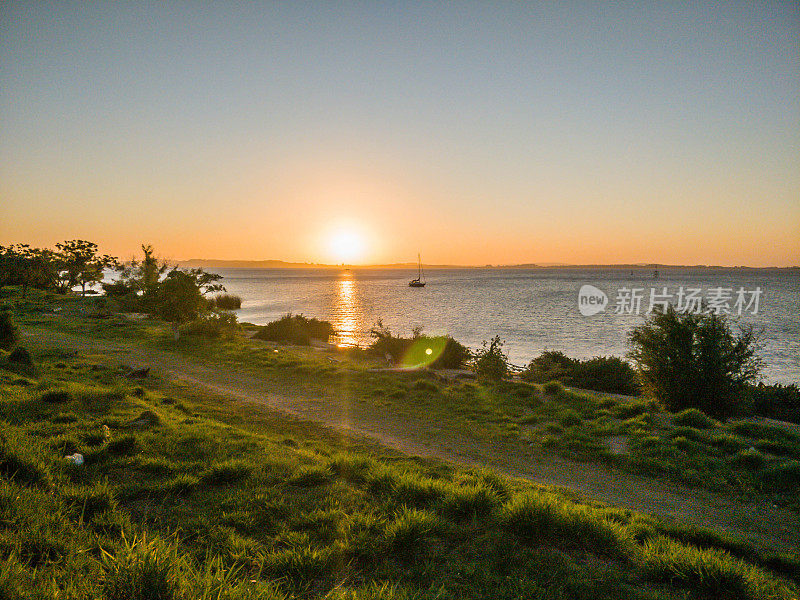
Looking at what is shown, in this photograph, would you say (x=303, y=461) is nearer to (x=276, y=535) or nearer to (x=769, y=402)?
(x=276, y=535)

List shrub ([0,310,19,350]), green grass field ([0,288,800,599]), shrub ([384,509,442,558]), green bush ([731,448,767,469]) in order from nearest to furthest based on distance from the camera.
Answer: green grass field ([0,288,800,599])
shrub ([384,509,442,558])
green bush ([731,448,767,469])
shrub ([0,310,19,350])

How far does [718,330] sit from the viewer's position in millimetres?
14695

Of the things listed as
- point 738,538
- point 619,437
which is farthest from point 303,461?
point 619,437

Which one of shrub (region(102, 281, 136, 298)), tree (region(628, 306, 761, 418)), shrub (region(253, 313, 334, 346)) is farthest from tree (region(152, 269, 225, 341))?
tree (region(628, 306, 761, 418))

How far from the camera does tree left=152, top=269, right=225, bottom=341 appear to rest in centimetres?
2514

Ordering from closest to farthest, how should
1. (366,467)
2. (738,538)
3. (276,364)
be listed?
1. (738,538)
2. (366,467)
3. (276,364)

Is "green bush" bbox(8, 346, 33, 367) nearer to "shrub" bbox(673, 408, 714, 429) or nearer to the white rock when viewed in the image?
the white rock

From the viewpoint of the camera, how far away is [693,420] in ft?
36.5

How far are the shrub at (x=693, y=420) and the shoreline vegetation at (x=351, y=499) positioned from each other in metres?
0.05

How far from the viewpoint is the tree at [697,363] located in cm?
1408

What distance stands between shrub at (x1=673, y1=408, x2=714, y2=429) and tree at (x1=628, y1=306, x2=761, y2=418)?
3.43m

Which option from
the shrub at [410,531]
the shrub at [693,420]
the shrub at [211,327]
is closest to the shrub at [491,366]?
the shrub at [693,420]

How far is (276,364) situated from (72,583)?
56.9 feet

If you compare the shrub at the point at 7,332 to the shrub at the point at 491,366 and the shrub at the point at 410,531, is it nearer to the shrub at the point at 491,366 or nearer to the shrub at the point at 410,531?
the shrub at the point at 410,531
